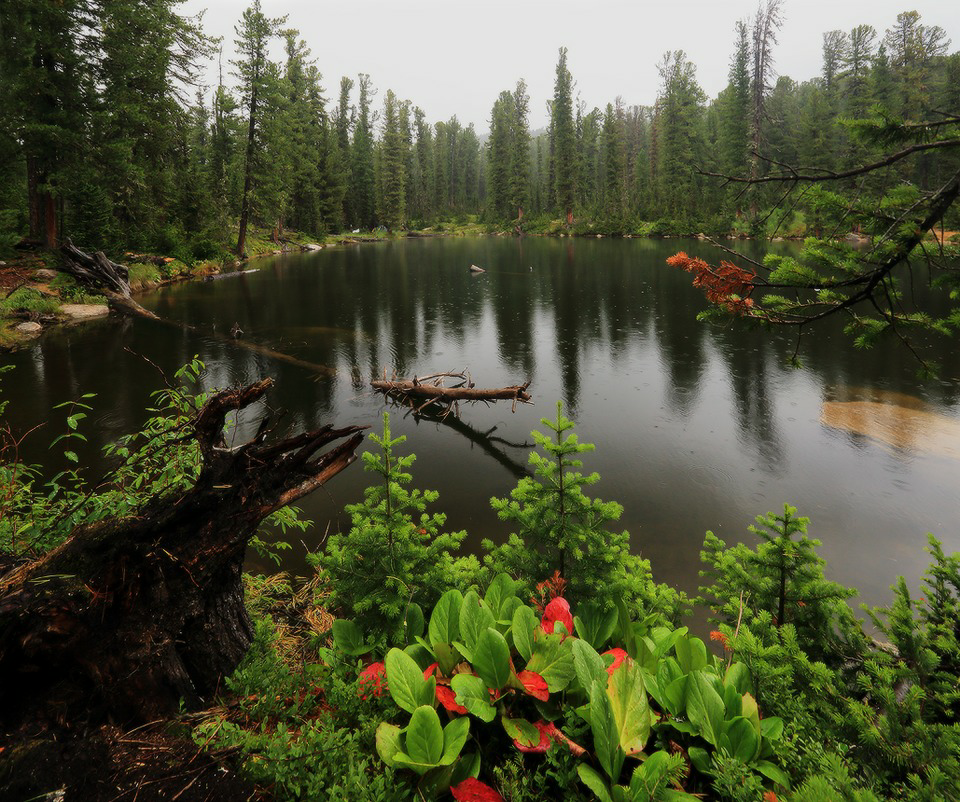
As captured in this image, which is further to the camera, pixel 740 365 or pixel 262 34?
pixel 262 34

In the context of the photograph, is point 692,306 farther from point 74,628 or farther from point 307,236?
point 307,236

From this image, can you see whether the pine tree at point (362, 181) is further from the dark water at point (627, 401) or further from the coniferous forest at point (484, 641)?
the coniferous forest at point (484, 641)

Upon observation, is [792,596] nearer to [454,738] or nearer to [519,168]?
[454,738]

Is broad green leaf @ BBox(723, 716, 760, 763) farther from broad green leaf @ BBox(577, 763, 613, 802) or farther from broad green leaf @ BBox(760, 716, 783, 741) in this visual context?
broad green leaf @ BBox(577, 763, 613, 802)

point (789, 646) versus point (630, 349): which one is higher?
point (630, 349)

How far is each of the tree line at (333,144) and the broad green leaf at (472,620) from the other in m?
2.65

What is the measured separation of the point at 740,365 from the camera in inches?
539

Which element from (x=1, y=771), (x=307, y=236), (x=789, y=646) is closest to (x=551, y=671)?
(x=789, y=646)

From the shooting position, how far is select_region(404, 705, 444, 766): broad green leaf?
205cm

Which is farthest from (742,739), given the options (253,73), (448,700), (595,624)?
(253,73)

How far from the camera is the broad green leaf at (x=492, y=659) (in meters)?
2.37

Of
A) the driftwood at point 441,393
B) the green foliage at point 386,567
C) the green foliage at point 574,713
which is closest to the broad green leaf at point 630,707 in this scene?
the green foliage at point 574,713

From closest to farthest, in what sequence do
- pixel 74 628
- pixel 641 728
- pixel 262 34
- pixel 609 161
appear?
pixel 641 728, pixel 74 628, pixel 262 34, pixel 609 161

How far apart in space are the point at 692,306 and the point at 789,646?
67.1ft
